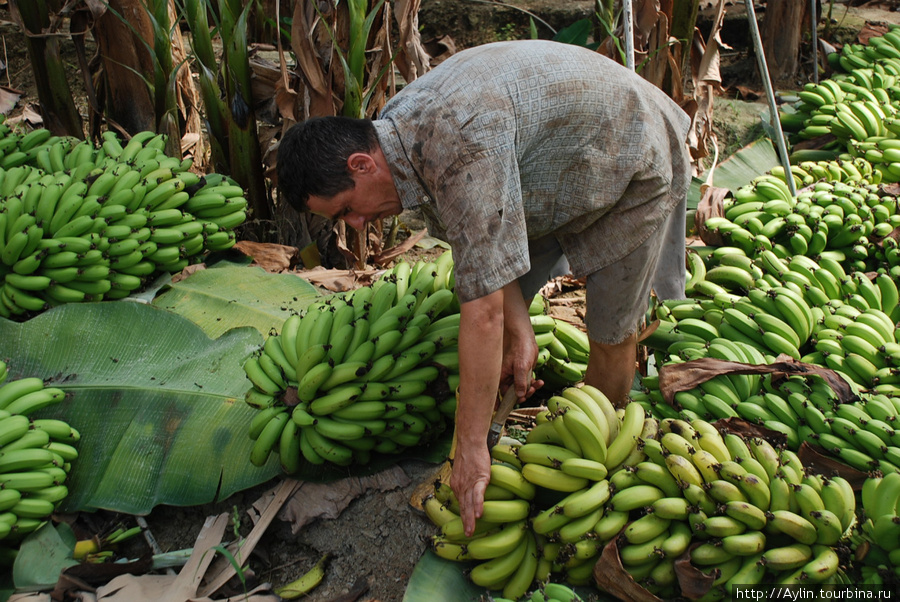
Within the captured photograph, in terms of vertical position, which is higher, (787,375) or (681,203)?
(681,203)

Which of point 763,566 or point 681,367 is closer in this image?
point 763,566

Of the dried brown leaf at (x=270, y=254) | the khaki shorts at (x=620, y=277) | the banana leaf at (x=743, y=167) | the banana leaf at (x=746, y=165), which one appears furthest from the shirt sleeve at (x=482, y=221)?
the banana leaf at (x=746, y=165)

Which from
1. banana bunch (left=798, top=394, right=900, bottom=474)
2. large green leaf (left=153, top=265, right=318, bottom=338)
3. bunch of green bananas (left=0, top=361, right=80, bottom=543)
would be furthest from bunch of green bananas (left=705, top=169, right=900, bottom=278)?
bunch of green bananas (left=0, top=361, right=80, bottom=543)

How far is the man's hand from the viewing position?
2.33m

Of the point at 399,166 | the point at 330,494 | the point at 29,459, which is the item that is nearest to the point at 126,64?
the point at 29,459

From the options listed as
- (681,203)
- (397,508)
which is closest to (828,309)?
(681,203)

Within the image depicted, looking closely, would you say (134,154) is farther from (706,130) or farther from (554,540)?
(706,130)

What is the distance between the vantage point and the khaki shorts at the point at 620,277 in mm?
2900

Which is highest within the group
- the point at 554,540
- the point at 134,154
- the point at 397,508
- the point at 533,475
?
the point at 134,154

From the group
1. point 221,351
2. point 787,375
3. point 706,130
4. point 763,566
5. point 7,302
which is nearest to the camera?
point 763,566

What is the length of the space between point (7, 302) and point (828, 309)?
176 inches

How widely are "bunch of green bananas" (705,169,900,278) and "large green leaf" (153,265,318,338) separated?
8.70 feet

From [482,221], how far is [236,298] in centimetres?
255

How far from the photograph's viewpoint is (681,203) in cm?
311
